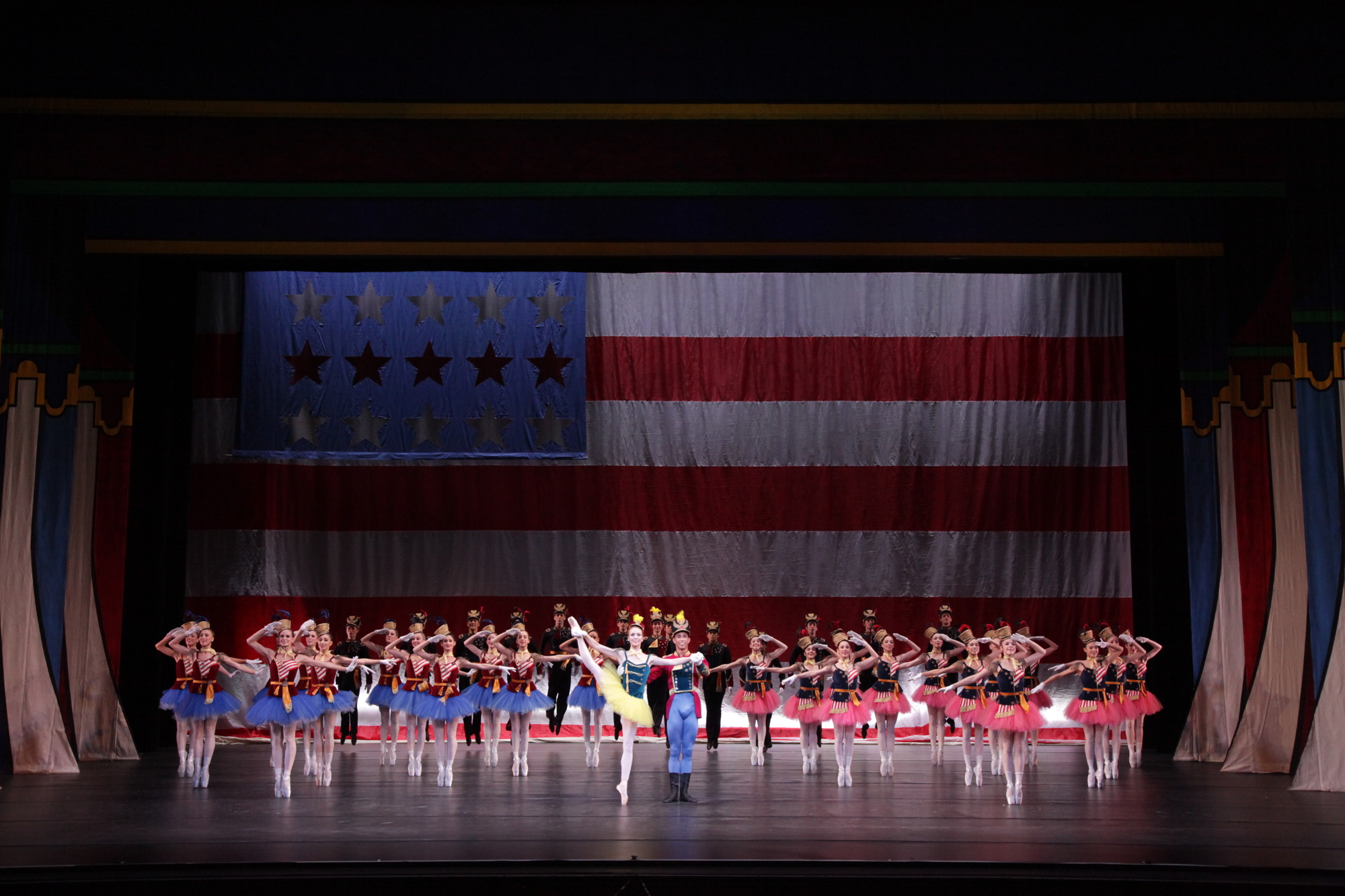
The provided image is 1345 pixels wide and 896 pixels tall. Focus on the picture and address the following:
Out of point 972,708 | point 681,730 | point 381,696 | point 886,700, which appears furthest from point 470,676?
point 972,708

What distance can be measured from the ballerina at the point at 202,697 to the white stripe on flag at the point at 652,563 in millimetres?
4453

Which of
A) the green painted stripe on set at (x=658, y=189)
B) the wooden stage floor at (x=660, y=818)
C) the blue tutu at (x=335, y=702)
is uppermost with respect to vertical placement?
the green painted stripe on set at (x=658, y=189)

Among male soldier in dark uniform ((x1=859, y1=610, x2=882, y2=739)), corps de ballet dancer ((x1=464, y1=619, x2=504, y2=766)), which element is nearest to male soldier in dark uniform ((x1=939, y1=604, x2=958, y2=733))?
male soldier in dark uniform ((x1=859, y1=610, x2=882, y2=739))

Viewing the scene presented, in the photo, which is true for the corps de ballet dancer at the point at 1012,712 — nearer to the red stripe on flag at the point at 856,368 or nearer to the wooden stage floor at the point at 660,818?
the wooden stage floor at the point at 660,818

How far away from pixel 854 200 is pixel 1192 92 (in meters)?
2.94

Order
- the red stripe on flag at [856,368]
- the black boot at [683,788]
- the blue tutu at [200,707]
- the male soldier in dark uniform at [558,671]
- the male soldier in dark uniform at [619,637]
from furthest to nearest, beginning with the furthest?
the red stripe on flag at [856,368] → the male soldier in dark uniform at [558,671] → the male soldier in dark uniform at [619,637] → the blue tutu at [200,707] → the black boot at [683,788]

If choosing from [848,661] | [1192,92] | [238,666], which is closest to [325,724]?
[238,666]

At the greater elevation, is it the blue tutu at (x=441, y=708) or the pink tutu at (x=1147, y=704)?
the blue tutu at (x=441, y=708)

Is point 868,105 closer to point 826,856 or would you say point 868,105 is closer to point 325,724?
point 826,856

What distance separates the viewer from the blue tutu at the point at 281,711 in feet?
32.0

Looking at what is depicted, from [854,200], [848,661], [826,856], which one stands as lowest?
[826,856]

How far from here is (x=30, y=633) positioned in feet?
36.8

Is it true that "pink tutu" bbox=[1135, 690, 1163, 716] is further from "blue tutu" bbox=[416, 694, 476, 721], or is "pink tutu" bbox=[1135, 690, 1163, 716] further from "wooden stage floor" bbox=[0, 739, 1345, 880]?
"blue tutu" bbox=[416, 694, 476, 721]

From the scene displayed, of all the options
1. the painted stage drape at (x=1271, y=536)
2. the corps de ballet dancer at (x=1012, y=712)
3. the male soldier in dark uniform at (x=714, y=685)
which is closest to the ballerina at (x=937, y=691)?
the corps de ballet dancer at (x=1012, y=712)
